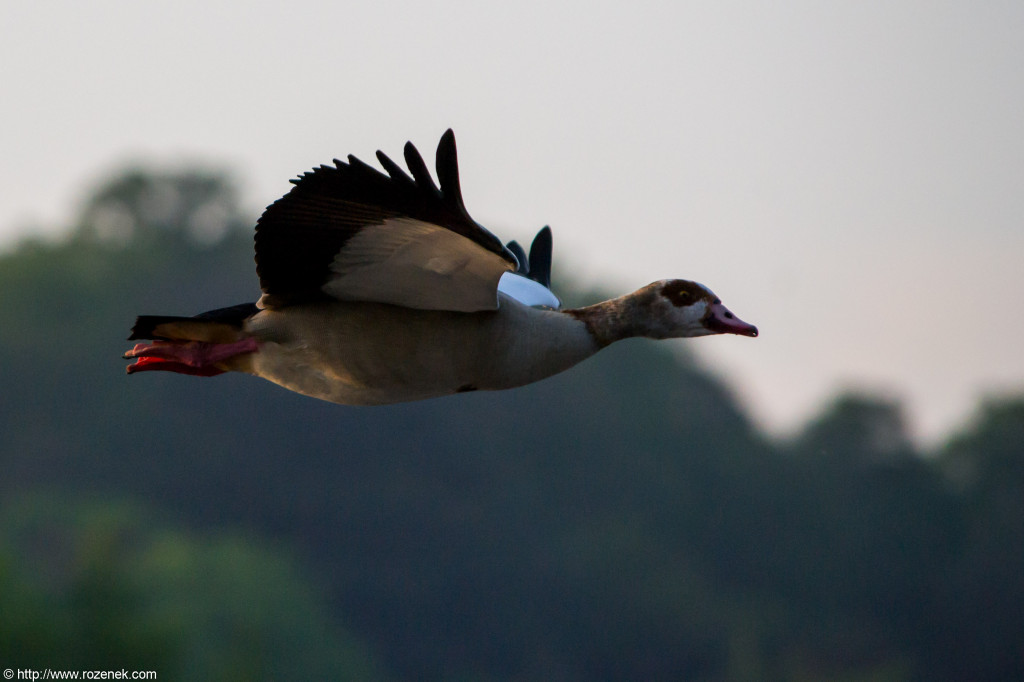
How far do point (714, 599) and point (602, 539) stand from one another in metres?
9.06

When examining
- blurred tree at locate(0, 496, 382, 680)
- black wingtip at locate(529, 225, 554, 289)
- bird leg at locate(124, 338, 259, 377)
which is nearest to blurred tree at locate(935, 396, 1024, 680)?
blurred tree at locate(0, 496, 382, 680)

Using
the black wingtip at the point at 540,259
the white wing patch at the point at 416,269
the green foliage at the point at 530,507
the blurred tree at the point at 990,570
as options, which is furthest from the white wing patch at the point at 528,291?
the blurred tree at the point at 990,570

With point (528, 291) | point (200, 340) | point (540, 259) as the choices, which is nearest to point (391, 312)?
point (200, 340)

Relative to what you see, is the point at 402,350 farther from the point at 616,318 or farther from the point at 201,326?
the point at 616,318

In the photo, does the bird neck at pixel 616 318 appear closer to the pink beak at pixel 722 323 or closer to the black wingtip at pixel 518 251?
the pink beak at pixel 722 323

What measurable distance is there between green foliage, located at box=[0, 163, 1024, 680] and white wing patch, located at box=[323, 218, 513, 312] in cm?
7176

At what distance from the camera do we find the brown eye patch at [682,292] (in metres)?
8.58

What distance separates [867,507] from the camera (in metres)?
104

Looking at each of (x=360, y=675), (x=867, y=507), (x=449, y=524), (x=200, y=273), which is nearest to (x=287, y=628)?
(x=360, y=675)

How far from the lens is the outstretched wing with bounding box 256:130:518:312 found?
6.97m

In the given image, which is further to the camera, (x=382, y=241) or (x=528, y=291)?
(x=528, y=291)

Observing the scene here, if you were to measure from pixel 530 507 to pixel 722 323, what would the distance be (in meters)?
92.3

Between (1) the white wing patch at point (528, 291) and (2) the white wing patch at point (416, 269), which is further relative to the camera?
(1) the white wing patch at point (528, 291)

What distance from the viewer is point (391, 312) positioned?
786cm
